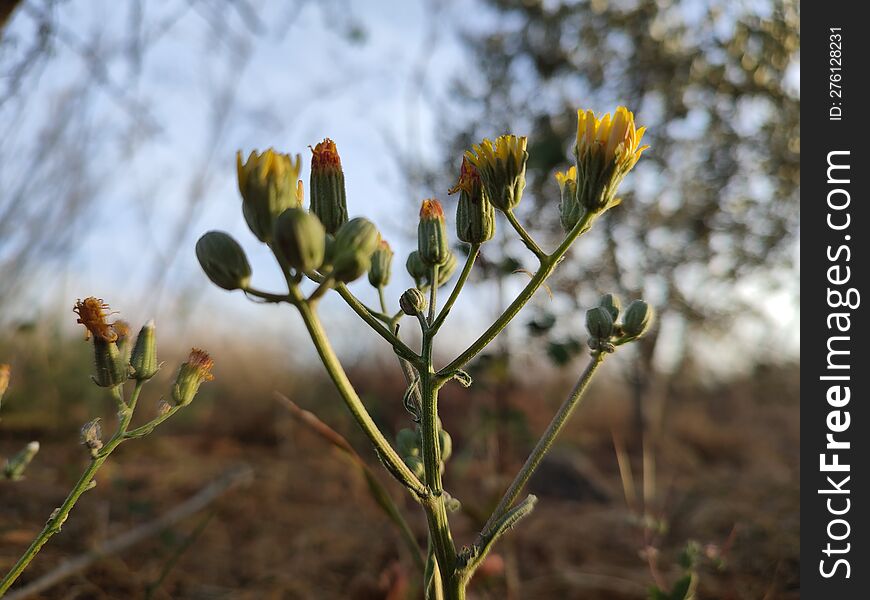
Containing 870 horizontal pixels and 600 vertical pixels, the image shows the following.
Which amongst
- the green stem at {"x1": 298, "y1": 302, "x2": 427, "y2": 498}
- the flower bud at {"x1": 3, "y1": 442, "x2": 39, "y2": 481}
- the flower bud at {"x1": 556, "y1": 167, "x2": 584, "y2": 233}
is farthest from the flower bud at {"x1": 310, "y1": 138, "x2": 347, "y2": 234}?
the flower bud at {"x1": 3, "y1": 442, "x2": 39, "y2": 481}

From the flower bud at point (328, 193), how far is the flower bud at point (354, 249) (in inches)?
6.6

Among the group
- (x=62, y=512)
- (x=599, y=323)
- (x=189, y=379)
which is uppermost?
(x=599, y=323)

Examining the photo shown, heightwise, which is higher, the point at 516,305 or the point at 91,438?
the point at 516,305

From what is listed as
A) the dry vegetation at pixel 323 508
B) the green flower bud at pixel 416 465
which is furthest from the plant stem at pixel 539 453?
the dry vegetation at pixel 323 508

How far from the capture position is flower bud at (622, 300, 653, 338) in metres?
1.06

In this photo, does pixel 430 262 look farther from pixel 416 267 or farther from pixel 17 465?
pixel 17 465

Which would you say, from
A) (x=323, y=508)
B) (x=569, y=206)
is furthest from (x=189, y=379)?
(x=323, y=508)

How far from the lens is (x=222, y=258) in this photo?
0.76 metres

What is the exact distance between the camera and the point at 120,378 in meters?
1.03

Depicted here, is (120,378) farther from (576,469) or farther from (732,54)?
(732,54)

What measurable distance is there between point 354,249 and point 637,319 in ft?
1.73

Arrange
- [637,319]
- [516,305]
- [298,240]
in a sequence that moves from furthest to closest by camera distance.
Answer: [637,319] < [516,305] < [298,240]

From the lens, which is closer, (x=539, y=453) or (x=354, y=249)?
(x=354, y=249)

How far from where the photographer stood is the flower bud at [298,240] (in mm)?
721
